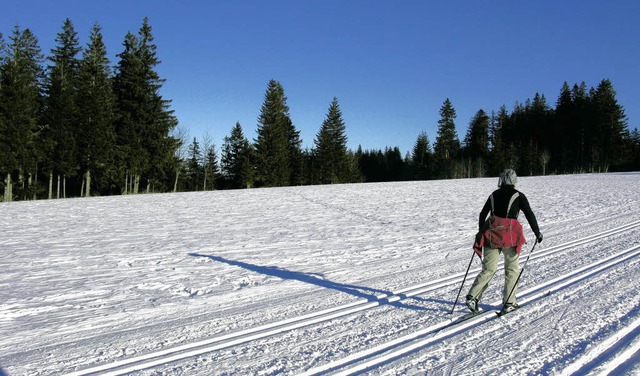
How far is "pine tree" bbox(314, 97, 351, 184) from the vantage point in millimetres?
59094

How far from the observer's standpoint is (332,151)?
60.0m

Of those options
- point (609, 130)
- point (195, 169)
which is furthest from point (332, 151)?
point (609, 130)

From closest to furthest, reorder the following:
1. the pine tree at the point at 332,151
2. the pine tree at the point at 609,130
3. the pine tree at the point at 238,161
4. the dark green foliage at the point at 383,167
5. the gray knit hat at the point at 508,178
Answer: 1. the gray knit hat at the point at 508,178
2. the pine tree at the point at 238,161
3. the pine tree at the point at 332,151
4. the pine tree at the point at 609,130
5. the dark green foliage at the point at 383,167

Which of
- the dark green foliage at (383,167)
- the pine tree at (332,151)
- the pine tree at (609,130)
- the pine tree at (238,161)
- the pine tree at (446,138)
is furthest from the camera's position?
the dark green foliage at (383,167)

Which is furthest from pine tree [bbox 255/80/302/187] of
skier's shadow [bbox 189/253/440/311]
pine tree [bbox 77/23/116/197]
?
skier's shadow [bbox 189/253/440/311]

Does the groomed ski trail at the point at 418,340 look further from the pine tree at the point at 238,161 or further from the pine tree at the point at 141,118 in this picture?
the pine tree at the point at 238,161

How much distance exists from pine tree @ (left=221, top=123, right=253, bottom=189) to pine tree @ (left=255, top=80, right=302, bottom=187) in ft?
4.72

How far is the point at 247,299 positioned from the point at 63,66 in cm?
4513

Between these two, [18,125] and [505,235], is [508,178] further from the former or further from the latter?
[18,125]

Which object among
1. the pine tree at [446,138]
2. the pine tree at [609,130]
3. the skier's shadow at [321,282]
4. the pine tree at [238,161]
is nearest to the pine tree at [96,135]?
the pine tree at [238,161]

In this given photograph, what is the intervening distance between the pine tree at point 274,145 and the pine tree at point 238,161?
Answer: 1.44 m

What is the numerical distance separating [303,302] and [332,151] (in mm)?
54224

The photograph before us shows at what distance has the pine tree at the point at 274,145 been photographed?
51500mm

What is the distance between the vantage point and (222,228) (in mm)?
14414
